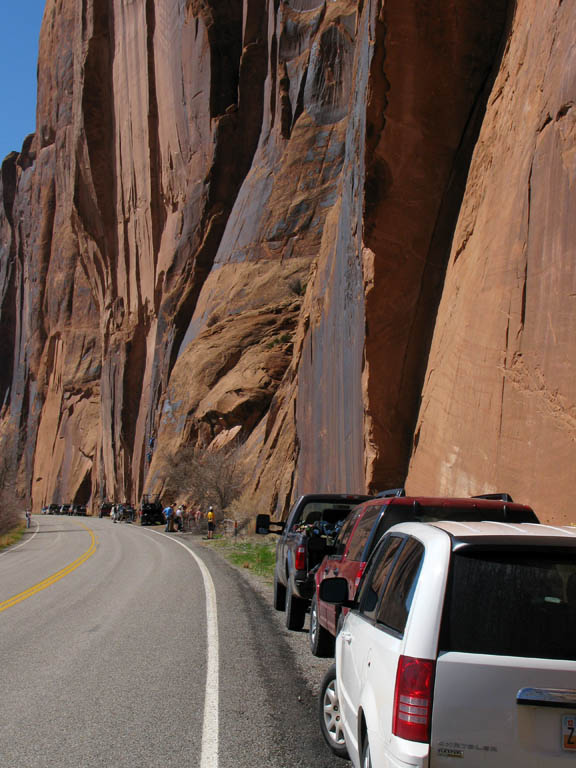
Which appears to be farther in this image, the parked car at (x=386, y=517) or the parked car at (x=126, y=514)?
the parked car at (x=126, y=514)

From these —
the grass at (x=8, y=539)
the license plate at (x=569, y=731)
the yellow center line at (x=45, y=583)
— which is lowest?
the grass at (x=8, y=539)

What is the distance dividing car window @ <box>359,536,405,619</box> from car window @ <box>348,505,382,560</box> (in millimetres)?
1981

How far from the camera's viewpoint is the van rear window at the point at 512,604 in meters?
3.17

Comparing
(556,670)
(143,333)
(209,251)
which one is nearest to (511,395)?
(556,670)

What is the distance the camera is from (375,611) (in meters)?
4.23

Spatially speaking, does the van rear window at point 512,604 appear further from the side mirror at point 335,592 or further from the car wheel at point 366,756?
the side mirror at point 335,592

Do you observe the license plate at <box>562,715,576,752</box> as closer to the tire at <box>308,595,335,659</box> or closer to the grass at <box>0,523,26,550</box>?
the tire at <box>308,595,335,659</box>

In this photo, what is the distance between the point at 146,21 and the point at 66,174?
25.0 m

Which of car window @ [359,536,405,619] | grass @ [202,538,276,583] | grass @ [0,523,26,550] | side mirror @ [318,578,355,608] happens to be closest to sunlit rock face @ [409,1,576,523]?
grass @ [202,538,276,583]

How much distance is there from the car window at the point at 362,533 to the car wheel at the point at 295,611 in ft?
10.1

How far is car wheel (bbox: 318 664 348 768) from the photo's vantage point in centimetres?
523

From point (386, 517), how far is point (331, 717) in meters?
1.70

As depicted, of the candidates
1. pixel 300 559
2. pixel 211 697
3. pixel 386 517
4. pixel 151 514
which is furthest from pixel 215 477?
pixel 386 517

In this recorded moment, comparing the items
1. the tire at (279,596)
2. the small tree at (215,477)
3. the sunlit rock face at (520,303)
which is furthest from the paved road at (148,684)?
the small tree at (215,477)
